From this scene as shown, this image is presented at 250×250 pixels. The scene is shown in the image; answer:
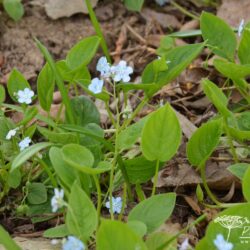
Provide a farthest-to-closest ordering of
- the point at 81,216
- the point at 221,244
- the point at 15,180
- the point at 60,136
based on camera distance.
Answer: the point at 15,180
the point at 60,136
the point at 81,216
the point at 221,244

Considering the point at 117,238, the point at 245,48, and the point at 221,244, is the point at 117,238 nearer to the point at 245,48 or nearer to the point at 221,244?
the point at 221,244

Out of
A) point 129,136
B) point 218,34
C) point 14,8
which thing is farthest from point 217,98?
point 14,8

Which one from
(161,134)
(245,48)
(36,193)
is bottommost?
(36,193)

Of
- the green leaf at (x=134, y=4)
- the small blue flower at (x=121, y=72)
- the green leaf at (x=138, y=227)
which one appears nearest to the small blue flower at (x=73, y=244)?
the green leaf at (x=138, y=227)

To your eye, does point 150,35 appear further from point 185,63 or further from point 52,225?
point 52,225

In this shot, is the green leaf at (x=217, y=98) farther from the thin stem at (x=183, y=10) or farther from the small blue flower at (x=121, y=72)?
the thin stem at (x=183, y=10)

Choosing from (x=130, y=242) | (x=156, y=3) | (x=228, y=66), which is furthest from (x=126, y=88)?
(x=156, y=3)

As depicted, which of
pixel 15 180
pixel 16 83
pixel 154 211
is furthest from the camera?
pixel 16 83

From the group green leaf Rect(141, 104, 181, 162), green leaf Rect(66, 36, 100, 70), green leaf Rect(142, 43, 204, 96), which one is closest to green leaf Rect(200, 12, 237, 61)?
green leaf Rect(142, 43, 204, 96)
